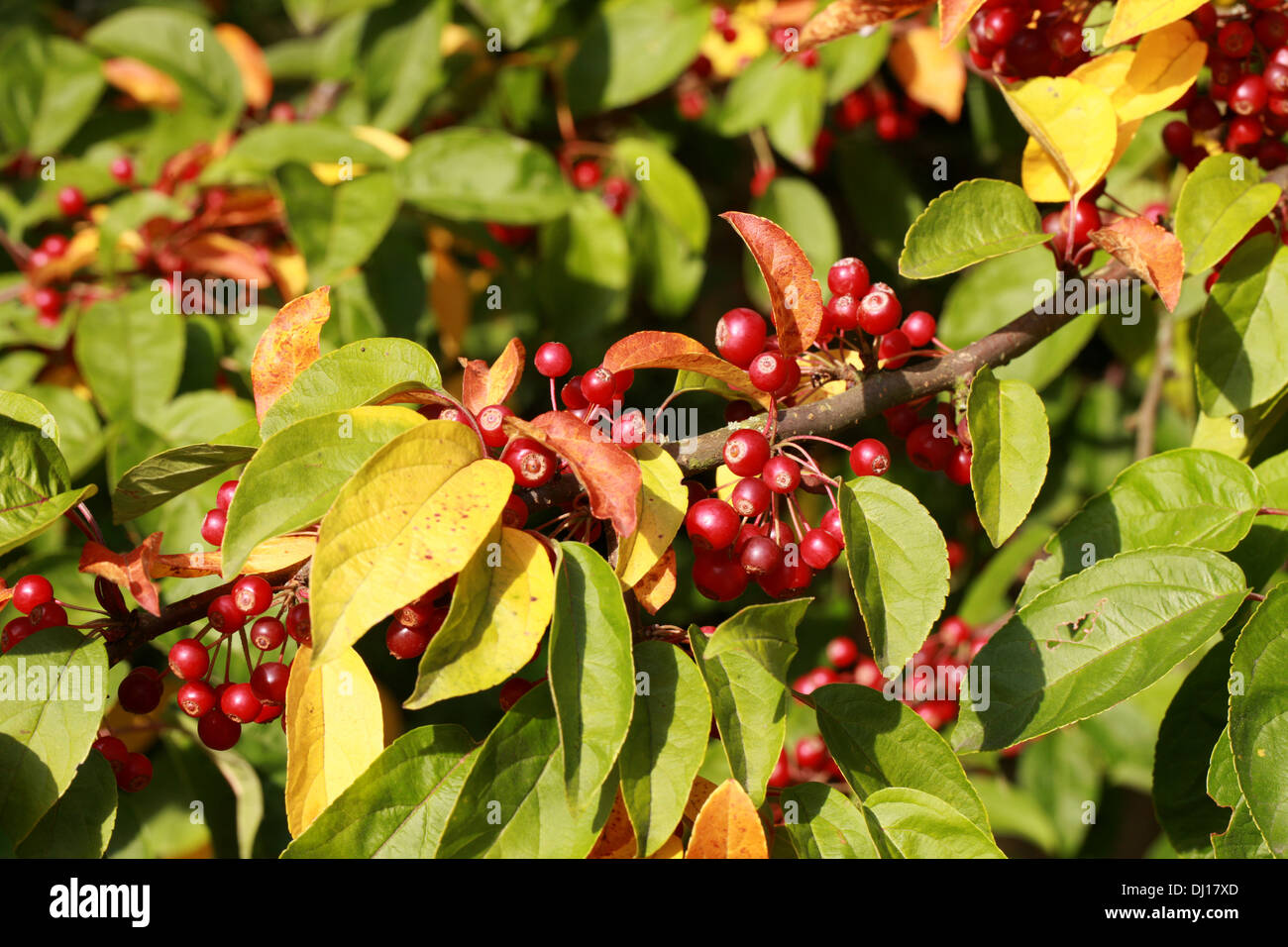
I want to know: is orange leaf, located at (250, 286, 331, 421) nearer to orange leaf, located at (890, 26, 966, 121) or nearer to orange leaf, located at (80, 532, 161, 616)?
orange leaf, located at (80, 532, 161, 616)

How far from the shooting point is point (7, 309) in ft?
7.94

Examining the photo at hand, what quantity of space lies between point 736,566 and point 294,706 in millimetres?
577

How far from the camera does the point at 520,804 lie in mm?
1177

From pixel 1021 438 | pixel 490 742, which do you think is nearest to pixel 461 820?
pixel 490 742

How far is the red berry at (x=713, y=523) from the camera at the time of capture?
127cm

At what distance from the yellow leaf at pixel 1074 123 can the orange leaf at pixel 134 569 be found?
4.30 feet

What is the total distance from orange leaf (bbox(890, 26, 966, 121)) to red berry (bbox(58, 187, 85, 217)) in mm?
2172

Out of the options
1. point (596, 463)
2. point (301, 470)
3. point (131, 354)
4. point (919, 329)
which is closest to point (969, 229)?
point (919, 329)

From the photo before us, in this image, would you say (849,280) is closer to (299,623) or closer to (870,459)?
(870,459)

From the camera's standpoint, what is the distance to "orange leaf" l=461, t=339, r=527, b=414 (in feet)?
4.19

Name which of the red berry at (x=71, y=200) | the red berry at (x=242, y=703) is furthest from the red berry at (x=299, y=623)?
the red berry at (x=71, y=200)

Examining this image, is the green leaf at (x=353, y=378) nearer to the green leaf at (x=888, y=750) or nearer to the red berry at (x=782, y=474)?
the red berry at (x=782, y=474)

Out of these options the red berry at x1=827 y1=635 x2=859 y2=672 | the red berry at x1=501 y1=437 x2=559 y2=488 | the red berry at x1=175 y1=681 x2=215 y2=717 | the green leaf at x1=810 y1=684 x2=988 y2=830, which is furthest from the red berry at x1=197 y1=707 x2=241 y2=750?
the red berry at x1=827 y1=635 x2=859 y2=672

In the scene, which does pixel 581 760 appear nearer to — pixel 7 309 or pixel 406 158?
pixel 406 158
